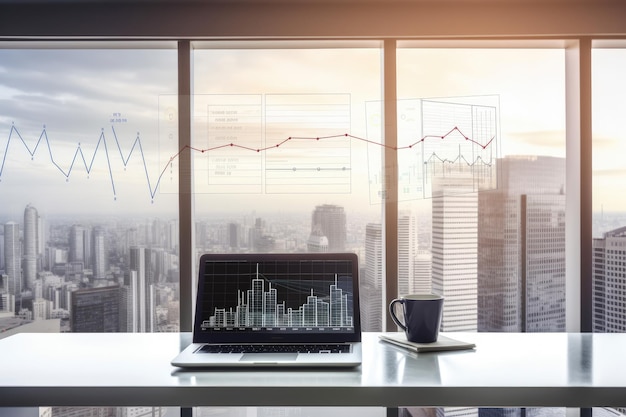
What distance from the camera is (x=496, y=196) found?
2053mm

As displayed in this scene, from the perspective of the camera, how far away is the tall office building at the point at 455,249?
6.65 feet

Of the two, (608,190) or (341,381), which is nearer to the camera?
(341,381)

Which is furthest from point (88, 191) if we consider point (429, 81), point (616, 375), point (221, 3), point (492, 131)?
point (616, 375)

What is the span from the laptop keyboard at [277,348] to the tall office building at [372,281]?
22.9 inches

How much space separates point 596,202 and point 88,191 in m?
2.02

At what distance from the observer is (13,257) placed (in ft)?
6.63

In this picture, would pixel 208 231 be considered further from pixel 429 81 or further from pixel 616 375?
pixel 616 375

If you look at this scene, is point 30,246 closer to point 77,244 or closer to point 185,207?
point 77,244

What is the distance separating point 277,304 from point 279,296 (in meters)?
0.02

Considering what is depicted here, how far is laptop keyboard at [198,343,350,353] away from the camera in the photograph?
4.50 feet

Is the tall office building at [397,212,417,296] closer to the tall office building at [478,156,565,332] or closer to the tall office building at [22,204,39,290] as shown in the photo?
the tall office building at [478,156,565,332]
